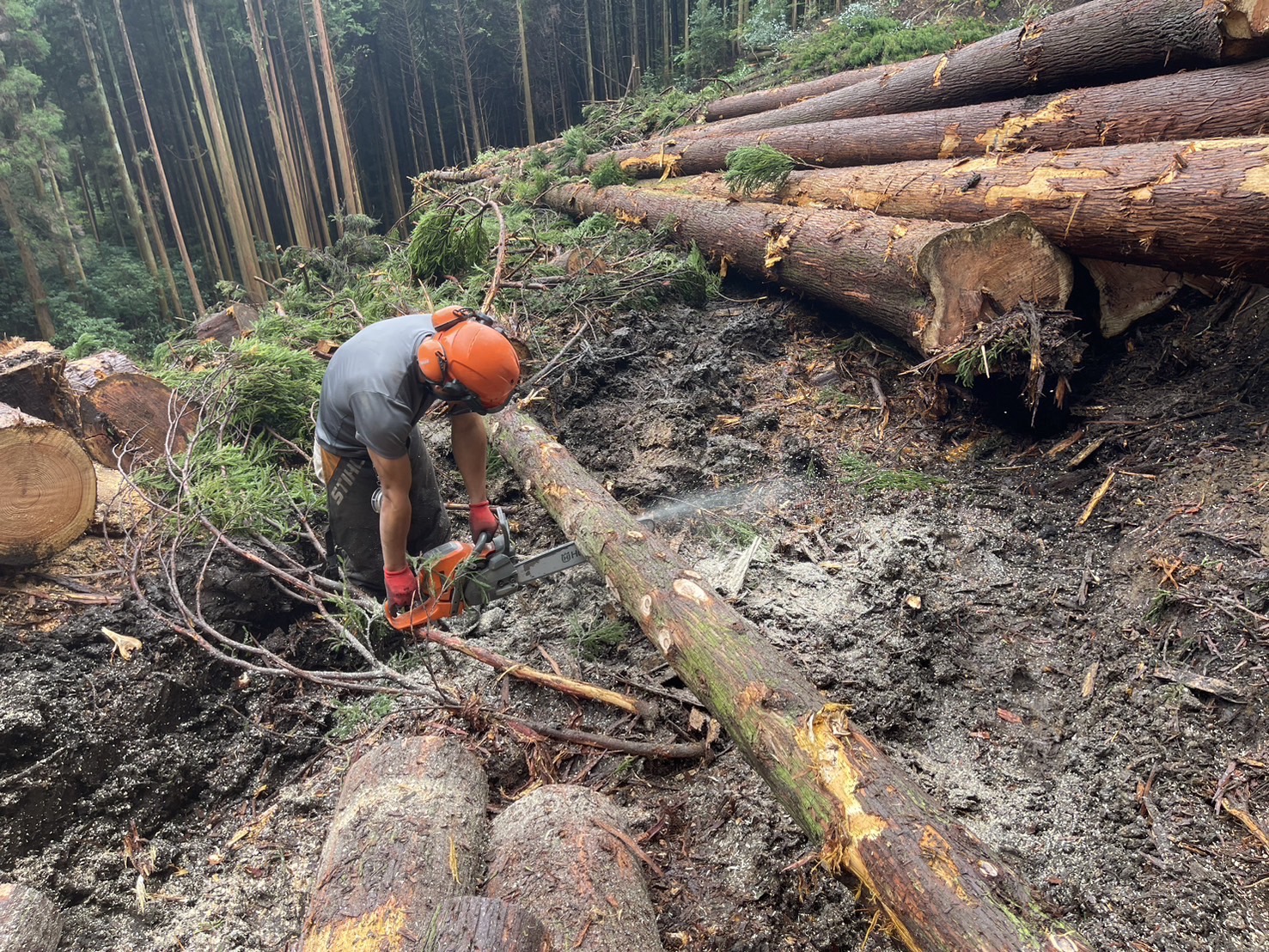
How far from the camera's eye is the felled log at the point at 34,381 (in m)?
4.29

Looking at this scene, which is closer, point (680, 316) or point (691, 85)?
point (680, 316)

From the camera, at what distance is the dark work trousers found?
3.49 metres

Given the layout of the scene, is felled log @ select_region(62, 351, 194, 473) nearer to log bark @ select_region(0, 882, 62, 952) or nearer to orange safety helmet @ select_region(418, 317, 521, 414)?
orange safety helmet @ select_region(418, 317, 521, 414)

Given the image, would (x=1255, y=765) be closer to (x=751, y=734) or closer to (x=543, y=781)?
(x=751, y=734)

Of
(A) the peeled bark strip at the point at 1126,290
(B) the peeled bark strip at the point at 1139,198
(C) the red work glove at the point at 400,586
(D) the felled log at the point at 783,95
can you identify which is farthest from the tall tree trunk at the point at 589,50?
(C) the red work glove at the point at 400,586

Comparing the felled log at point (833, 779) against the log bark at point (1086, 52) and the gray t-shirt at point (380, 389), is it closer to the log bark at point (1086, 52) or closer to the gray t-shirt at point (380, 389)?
the gray t-shirt at point (380, 389)

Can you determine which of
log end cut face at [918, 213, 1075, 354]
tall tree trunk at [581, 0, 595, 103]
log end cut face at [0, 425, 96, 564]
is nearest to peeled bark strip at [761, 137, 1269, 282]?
log end cut face at [918, 213, 1075, 354]

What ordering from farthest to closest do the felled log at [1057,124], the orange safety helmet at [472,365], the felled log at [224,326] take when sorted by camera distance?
the felled log at [224,326]
the felled log at [1057,124]
the orange safety helmet at [472,365]

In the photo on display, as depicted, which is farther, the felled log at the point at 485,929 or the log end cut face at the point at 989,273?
the log end cut face at the point at 989,273

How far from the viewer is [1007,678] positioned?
271cm

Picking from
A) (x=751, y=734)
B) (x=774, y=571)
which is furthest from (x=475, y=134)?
(x=751, y=734)

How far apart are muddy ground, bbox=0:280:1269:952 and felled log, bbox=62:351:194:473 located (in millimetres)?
1188

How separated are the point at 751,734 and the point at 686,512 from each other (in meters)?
1.98

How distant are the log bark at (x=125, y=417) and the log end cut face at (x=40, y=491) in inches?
26.1
